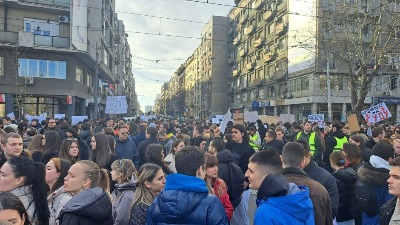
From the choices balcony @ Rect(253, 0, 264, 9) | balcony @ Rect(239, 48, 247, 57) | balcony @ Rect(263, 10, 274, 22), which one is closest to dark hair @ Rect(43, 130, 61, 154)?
balcony @ Rect(263, 10, 274, 22)

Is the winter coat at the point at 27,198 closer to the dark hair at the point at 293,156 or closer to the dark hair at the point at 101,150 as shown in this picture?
the dark hair at the point at 101,150

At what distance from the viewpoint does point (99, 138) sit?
6.11 metres

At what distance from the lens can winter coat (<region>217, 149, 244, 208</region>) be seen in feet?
15.7

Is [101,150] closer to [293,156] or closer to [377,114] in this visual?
[293,156]

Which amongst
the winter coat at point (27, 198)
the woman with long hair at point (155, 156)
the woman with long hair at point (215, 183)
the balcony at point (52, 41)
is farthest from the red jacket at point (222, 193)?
the balcony at point (52, 41)

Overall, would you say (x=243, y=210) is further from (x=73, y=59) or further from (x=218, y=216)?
(x=73, y=59)

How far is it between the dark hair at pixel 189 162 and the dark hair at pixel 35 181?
1506mm

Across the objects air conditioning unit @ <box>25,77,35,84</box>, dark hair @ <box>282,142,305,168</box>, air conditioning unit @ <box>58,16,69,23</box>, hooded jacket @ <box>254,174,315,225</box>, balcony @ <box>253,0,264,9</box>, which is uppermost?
balcony @ <box>253,0,264,9</box>

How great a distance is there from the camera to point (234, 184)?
15.7 ft

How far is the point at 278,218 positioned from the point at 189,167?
90 cm

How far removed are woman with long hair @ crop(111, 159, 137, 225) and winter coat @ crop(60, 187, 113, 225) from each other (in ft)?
1.50

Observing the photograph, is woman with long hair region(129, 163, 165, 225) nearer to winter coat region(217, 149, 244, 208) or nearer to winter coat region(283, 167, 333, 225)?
winter coat region(217, 149, 244, 208)

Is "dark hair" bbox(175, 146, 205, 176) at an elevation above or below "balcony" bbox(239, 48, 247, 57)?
below

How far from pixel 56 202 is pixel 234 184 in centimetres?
224
